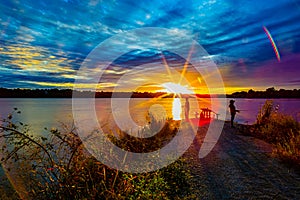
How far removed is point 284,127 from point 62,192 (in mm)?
12097

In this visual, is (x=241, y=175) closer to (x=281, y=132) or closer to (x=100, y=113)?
(x=281, y=132)

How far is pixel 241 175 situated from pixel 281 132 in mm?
6367

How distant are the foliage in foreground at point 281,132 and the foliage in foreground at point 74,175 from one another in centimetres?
438

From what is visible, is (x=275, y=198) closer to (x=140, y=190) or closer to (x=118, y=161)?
(x=140, y=190)

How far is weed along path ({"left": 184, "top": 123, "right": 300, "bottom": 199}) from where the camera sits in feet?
17.4

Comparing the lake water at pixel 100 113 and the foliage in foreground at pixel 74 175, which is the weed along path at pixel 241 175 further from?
the lake water at pixel 100 113

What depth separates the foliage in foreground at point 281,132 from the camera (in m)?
7.99

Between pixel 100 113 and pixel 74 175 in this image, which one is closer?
pixel 74 175

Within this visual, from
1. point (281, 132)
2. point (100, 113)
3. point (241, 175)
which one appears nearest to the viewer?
point (241, 175)

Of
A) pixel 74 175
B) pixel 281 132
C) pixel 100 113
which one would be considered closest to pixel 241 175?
pixel 74 175

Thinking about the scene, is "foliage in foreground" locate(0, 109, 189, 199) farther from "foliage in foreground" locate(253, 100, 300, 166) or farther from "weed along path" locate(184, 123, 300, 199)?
"foliage in foreground" locate(253, 100, 300, 166)

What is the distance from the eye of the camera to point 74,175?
440 centimetres

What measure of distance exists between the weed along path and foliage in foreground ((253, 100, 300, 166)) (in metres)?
0.51

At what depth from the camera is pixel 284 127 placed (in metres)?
11.9
